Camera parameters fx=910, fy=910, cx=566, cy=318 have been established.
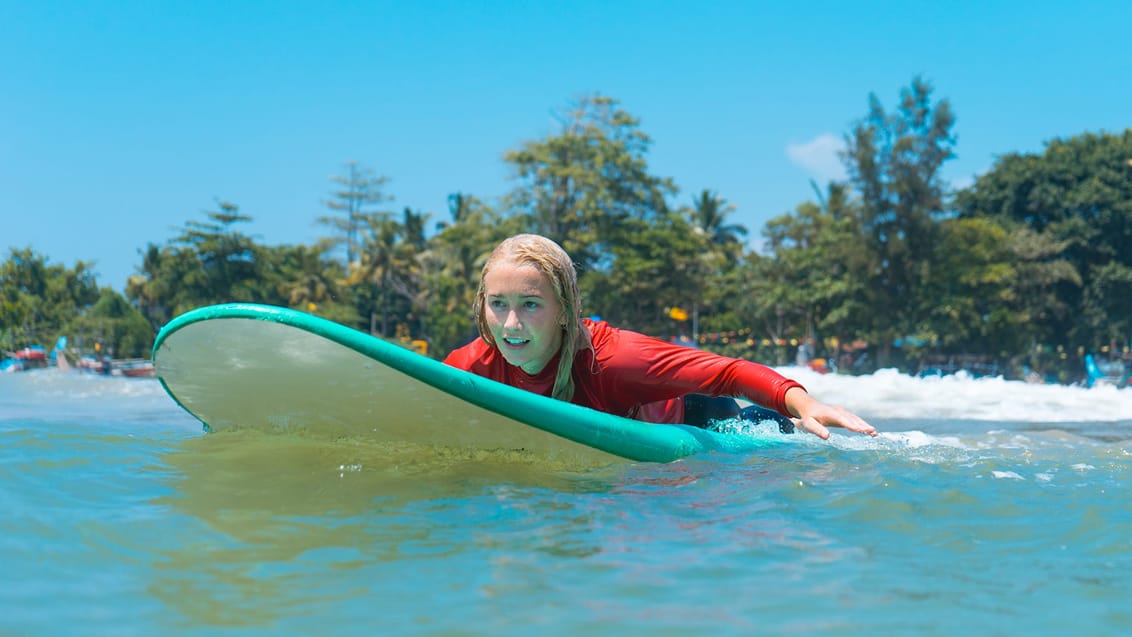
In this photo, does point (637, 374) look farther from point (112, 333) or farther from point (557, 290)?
point (112, 333)

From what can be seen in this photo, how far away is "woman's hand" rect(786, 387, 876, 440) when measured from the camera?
8.29 ft

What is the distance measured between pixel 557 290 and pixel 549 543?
39.9 inches

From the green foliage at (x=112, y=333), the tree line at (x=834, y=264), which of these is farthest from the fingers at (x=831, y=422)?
the green foliage at (x=112, y=333)

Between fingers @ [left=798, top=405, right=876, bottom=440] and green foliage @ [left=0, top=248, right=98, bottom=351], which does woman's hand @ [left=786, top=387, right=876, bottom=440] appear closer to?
fingers @ [left=798, top=405, right=876, bottom=440]

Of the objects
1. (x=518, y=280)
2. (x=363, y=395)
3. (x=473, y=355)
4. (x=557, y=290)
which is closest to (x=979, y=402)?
(x=473, y=355)

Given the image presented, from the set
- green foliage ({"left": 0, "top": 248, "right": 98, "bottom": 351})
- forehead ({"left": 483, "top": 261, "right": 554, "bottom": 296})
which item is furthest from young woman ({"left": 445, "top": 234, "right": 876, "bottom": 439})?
green foliage ({"left": 0, "top": 248, "right": 98, "bottom": 351})

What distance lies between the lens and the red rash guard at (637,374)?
8.77 feet

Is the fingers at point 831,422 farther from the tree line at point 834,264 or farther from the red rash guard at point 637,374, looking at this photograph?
the tree line at point 834,264

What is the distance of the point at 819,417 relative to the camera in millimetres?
2578

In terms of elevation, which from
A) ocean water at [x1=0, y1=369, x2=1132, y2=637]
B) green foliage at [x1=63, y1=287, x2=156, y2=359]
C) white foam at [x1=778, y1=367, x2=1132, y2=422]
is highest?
green foliage at [x1=63, y1=287, x2=156, y2=359]

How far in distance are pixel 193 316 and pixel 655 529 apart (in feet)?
4.81

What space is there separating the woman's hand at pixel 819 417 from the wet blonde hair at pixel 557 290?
0.63 metres

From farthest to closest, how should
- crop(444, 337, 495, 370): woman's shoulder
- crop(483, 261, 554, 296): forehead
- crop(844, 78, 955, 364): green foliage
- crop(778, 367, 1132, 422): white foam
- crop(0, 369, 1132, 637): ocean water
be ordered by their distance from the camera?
crop(844, 78, 955, 364): green foliage → crop(778, 367, 1132, 422): white foam → crop(444, 337, 495, 370): woman's shoulder → crop(483, 261, 554, 296): forehead → crop(0, 369, 1132, 637): ocean water

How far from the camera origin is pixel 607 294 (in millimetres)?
28562
